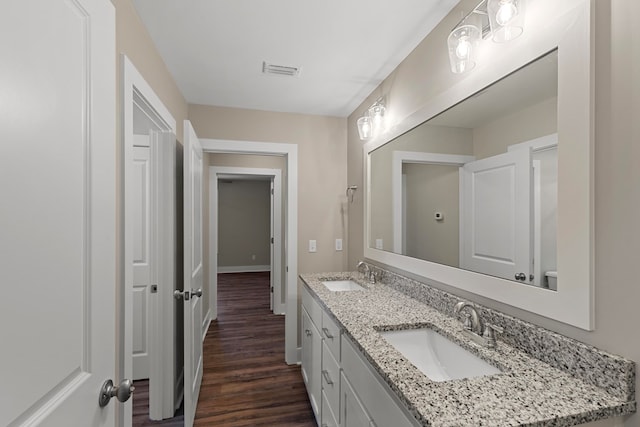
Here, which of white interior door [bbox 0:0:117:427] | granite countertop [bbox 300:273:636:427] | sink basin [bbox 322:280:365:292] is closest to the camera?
white interior door [bbox 0:0:117:427]

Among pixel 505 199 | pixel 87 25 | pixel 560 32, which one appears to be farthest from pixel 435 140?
pixel 87 25

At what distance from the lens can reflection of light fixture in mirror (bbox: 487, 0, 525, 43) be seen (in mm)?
1109

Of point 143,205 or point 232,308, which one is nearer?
point 143,205

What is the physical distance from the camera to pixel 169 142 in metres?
2.05

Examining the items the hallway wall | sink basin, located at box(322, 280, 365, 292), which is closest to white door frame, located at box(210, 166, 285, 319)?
the hallway wall

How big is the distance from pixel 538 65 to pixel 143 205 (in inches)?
101

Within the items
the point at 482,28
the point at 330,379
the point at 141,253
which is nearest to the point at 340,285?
the point at 330,379

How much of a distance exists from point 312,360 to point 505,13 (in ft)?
7.19

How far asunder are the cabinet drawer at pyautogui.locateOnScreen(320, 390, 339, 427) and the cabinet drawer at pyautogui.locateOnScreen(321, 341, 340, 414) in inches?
1.2

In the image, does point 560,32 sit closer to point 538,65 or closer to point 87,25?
point 538,65

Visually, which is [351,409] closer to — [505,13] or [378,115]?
[505,13]

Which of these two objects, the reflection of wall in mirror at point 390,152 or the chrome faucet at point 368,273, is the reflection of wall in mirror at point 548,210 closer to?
the reflection of wall in mirror at point 390,152

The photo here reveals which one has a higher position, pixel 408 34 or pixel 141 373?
pixel 408 34

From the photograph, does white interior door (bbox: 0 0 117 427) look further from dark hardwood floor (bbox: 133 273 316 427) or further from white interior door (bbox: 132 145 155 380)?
white interior door (bbox: 132 145 155 380)
